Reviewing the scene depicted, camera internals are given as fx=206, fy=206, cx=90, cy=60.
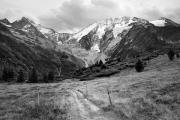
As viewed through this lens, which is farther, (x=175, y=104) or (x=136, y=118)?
(x=175, y=104)

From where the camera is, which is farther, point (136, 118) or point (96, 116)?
point (96, 116)

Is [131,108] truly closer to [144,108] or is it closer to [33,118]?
[144,108]

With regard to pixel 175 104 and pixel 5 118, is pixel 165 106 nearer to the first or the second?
pixel 175 104

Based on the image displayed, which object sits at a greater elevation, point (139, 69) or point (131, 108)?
point (139, 69)

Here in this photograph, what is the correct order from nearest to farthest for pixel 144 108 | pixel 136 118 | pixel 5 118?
pixel 136 118 → pixel 5 118 → pixel 144 108

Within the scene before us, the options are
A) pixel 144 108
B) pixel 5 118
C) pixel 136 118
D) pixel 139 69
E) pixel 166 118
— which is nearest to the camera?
pixel 166 118

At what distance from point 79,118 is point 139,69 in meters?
89.0

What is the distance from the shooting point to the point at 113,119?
17406mm

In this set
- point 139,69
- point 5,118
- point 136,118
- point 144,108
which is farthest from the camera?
point 139,69

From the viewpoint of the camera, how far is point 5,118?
59.7 ft

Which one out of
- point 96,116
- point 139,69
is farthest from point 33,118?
point 139,69

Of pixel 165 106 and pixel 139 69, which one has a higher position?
pixel 139 69

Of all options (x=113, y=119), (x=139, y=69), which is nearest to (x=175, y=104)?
(x=113, y=119)

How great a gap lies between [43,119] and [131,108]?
28.1 feet
